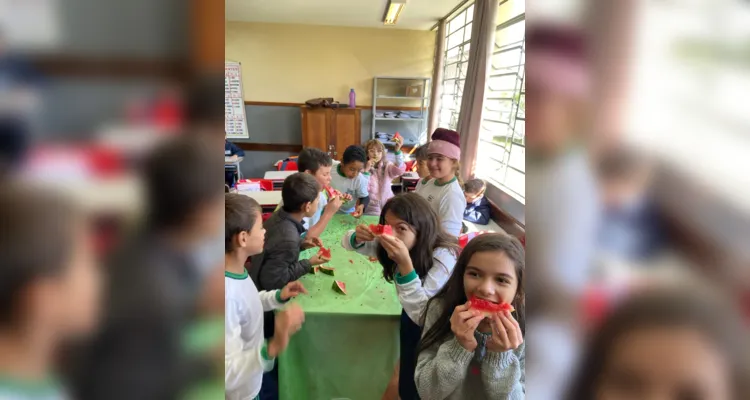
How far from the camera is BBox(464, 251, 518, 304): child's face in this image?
3.36 feet

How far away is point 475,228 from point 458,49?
10.2ft

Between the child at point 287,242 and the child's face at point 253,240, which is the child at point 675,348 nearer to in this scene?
the child's face at point 253,240

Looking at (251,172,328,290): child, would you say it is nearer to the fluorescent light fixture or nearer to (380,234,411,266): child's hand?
(380,234,411,266): child's hand

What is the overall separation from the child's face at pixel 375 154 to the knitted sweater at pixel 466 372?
9.18 feet

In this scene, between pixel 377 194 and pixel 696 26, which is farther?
pixel 377 194

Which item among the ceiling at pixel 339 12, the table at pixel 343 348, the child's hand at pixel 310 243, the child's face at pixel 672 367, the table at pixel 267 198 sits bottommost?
the table at pixel 343 348

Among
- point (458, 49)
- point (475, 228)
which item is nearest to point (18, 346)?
point (475, 228)

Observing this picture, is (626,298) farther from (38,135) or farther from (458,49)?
(458,49)

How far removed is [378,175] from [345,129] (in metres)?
3.17

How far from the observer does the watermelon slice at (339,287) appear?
5.95ft

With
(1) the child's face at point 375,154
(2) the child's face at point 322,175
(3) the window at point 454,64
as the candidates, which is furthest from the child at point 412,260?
(3) the window at point 454,64

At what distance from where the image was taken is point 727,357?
0.21m

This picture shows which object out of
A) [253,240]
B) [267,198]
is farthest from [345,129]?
[253,240]

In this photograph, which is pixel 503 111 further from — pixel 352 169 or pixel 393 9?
pixel 393 9
